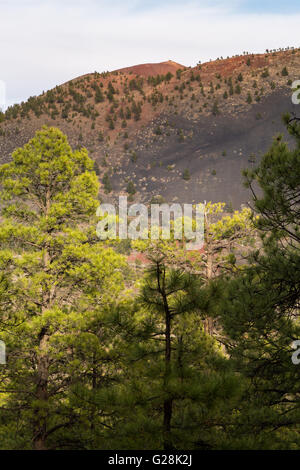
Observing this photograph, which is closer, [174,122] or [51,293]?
[51,293]

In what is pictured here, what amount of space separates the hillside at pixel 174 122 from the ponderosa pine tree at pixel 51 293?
5027 centimetres

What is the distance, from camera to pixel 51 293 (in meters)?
11.1

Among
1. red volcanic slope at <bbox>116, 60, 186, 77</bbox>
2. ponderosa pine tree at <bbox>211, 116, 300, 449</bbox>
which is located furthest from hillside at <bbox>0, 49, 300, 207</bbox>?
ponderosa pine tree at <bbox>211, 116, 300, 449</bbox>

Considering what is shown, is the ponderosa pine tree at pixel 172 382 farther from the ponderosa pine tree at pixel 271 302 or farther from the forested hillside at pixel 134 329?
the ponderosa pine tree at pixel 271 302

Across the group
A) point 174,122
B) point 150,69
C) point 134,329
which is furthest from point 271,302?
point 150,69

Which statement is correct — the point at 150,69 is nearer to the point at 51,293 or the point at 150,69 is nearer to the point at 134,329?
the point at 51,293

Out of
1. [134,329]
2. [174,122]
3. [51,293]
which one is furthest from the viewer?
[174,122]

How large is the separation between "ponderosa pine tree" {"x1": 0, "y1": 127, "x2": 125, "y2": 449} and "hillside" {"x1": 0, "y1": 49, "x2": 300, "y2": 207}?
165 feet

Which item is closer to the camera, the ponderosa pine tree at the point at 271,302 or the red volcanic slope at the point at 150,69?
the ponderosa pine tree at the point at 271,302

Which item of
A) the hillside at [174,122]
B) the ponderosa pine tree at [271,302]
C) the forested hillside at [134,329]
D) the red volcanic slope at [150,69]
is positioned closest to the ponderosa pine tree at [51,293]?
the forested hillside at [134,329]

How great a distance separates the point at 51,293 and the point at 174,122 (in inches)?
3215

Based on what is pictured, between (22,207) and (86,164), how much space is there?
6.22 ft

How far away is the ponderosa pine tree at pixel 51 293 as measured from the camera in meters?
10.0

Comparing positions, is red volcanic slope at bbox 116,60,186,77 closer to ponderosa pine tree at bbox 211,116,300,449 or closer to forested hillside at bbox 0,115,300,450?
forested hillside at bbox 0,115,300,450
